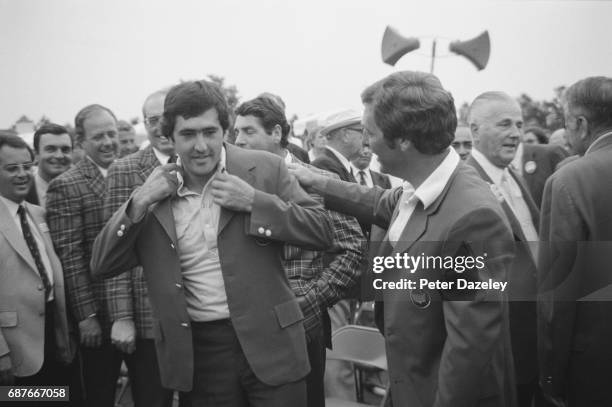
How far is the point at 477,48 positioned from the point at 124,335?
595 centimetres

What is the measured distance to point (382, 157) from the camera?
8.14 feet

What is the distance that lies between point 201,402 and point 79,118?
3032 mm

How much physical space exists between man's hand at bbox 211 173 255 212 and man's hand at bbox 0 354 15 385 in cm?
184

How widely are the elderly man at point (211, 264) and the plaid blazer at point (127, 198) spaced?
3.41 ft

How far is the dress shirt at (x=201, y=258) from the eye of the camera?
2691 mm

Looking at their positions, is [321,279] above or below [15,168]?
below

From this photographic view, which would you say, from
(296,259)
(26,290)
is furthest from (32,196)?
(296,259)

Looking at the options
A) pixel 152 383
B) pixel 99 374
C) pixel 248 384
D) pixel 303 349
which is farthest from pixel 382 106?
pixel 99 374

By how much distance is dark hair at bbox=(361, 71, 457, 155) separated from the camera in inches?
89.9

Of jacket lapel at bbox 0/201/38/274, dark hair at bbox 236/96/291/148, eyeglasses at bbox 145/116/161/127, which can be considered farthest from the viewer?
eyeglasses at bbox 145/116/161/127

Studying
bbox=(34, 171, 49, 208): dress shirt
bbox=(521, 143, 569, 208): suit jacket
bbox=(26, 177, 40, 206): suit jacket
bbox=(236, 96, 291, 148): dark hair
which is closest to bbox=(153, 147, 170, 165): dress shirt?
bbox=(236, 96, 291, 148): dark hair

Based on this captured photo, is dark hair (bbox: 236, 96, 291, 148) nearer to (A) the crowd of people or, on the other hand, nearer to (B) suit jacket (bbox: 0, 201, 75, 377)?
(A) the crowd of people

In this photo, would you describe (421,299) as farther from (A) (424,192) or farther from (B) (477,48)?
(B) (477,48)

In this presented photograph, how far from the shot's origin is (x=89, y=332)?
12.6 ft
